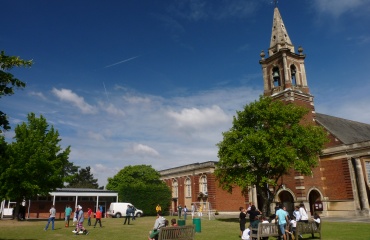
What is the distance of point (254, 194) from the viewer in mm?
42906

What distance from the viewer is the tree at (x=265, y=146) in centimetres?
2650

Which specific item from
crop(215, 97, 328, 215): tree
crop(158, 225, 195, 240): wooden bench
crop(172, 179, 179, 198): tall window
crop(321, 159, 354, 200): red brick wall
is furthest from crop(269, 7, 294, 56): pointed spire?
crop(158, 225, 195, 240): wooden bench

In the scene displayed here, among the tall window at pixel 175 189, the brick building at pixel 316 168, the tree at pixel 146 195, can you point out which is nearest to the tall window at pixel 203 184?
the brick building at pixel 316 168

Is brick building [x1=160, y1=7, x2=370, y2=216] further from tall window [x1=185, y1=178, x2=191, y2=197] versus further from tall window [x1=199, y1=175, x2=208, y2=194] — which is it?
tall window [x1=185, y1=178, x2=191, y2=197]

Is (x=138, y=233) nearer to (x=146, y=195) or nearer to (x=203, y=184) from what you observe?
(x=146, y=195)

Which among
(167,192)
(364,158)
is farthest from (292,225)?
(167,192)

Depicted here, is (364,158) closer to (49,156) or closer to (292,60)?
(292,60)

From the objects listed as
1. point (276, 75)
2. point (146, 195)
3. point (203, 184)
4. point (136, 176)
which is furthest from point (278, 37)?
point (136, 176)

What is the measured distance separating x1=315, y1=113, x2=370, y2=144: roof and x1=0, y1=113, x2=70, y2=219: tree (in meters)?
32.7

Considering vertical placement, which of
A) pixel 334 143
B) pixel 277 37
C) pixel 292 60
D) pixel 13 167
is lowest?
pixel 13 167

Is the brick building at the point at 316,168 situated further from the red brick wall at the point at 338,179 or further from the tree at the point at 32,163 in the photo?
the tree at the point at 32,163

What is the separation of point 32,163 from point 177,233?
912 inches

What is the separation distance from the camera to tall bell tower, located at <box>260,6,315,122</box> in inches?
1505

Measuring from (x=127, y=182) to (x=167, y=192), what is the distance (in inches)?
513
